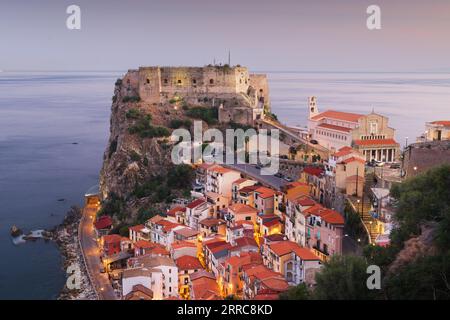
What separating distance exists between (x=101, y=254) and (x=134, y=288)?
4.99 metres

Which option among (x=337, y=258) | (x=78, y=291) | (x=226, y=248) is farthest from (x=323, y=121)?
(x=337, y=258)

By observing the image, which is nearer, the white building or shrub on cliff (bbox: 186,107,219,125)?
the white building

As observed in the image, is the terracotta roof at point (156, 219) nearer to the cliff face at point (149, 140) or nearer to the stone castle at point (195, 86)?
the cliff face at point (149, 140)

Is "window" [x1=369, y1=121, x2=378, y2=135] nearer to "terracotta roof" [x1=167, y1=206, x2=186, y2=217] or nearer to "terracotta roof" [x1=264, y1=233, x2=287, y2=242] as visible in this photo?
"terracotta roof" [x1=167, y1=206, x2=186, y2=217]

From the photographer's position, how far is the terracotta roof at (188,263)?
596 inches

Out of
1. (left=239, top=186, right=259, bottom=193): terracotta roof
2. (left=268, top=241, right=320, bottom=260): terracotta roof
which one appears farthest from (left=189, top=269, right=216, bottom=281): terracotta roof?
(left=239, top=186, right=259, bottom=193): terracotta roof

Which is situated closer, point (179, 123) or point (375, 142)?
point (375, 142)

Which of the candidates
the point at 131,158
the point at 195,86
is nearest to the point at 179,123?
the point at 131,158

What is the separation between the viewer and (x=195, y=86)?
93.9 ft

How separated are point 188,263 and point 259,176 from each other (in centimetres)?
563

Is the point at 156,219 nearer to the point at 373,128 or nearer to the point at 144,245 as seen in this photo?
the point at 144,245

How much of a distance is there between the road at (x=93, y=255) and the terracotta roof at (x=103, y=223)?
0.44 metres

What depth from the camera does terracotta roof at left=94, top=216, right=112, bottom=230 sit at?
20733 millimetres

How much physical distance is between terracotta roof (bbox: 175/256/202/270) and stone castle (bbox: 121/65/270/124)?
1283cm
